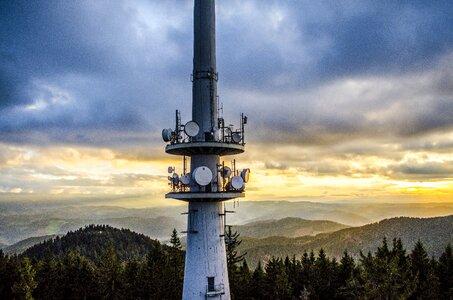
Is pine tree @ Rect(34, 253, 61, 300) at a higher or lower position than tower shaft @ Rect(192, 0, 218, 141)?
lower

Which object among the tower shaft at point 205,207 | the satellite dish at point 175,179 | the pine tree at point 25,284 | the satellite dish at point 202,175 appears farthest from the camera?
the pine tree at point 25,284

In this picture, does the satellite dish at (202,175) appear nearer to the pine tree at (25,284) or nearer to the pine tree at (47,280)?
the pine tree at (25,284)

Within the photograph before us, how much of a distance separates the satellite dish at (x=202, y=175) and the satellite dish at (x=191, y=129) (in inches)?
71.4

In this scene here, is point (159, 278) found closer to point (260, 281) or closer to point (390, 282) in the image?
point (260, 281)

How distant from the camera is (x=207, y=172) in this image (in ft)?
73.0

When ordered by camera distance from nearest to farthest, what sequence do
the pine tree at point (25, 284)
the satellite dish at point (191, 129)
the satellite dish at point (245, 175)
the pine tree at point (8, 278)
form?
the satellite dish at point (191, 129) → the satellite dish at point (245, 175) → the pine tree at point (25, 284) → the pine tree at point (8, 278)

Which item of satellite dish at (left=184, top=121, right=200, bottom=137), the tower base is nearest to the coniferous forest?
the tower base

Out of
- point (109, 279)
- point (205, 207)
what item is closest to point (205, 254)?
point (205, 207)

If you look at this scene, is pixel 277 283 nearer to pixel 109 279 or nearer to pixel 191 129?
pixel 109 279

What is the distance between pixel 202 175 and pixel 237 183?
210cm

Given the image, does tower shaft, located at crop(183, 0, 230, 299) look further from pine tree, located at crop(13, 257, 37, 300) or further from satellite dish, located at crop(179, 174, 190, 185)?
pine tree, located at crop(13, 257, 37, 300)

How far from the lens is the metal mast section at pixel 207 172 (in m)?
22.8

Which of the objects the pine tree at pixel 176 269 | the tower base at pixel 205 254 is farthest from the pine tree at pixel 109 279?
the tower base at pixel 205 254

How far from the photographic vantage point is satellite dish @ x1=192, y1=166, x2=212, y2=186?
22047mm
